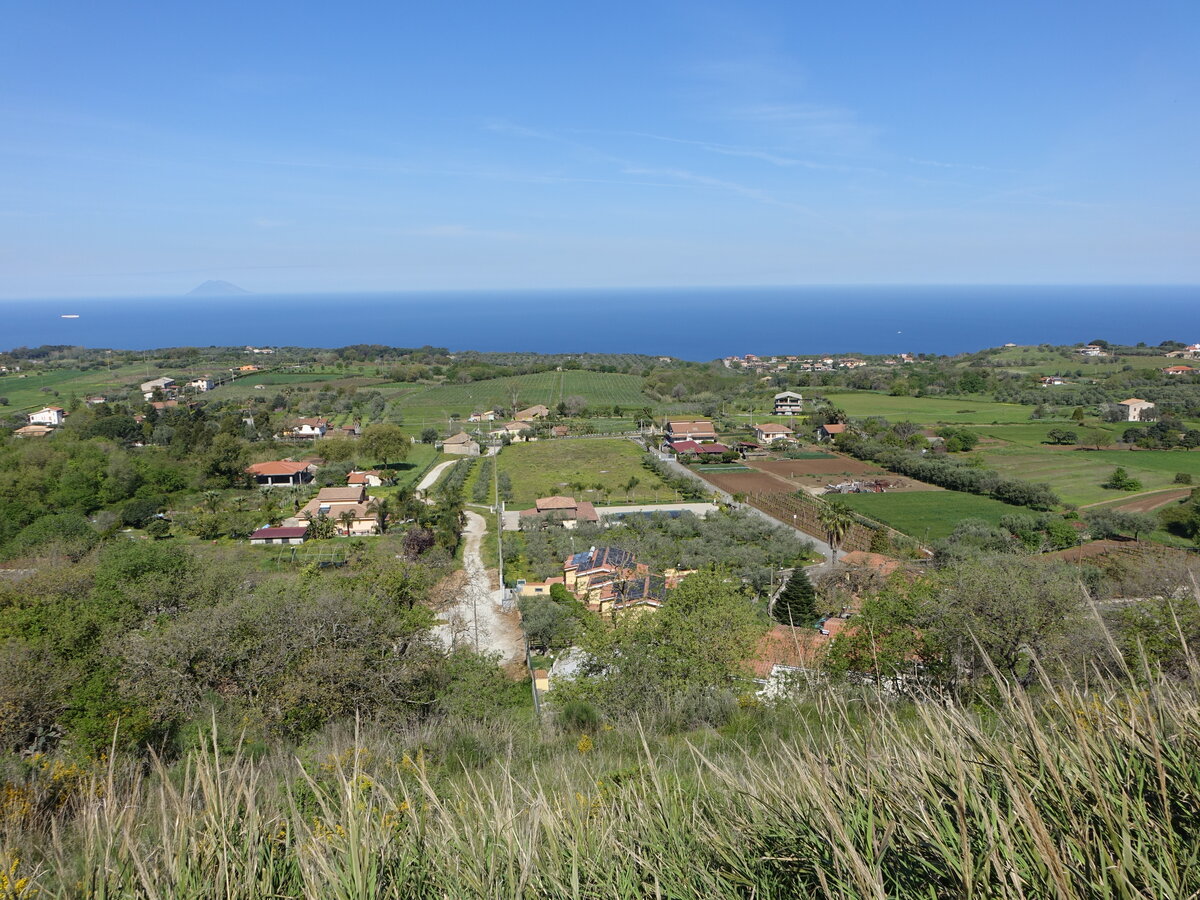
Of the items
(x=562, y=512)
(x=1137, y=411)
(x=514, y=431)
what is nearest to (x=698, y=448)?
(x=514, y=431)

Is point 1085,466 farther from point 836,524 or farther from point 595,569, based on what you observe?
point 595,569

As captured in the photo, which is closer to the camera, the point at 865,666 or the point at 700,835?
the point at 700,835

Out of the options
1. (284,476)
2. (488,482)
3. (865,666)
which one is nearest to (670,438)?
(488,482)

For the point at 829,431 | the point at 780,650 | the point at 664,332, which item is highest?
the point at 664,332

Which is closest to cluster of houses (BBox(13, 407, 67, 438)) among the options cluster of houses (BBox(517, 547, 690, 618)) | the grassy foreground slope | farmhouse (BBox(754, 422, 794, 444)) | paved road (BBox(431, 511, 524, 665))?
paved road (BBox(431, 511, 524, 665))

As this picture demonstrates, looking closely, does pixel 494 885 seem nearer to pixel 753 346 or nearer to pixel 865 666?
pixel 865 666

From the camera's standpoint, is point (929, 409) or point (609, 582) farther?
point (929, 409)
